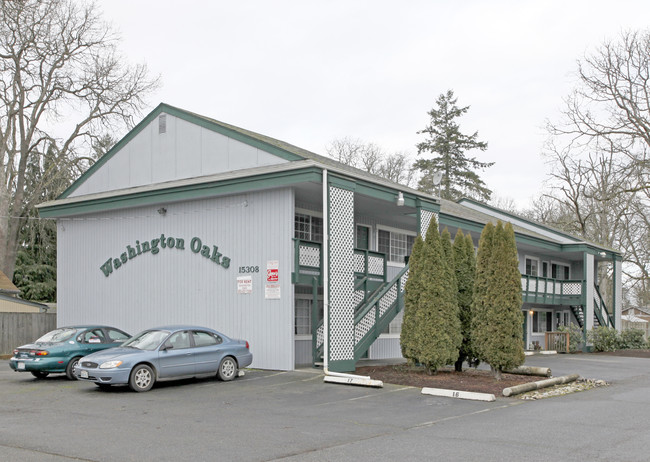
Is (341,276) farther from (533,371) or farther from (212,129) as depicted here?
(212,129)

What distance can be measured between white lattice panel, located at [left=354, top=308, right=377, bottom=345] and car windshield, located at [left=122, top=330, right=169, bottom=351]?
5505 mm

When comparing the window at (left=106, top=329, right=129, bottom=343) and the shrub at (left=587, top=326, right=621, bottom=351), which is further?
the shrub at (left=587, top=326, right=621, bottom=351)

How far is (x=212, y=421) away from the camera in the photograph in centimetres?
1110

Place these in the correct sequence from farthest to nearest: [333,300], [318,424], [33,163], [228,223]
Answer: [33,163]
[228,223]
[333,300]
[318,424]

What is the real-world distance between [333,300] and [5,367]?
1026 centimetres

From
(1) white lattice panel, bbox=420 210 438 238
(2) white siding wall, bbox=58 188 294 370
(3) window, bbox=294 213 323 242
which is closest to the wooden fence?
(2) white siding wall, bbox=58 188 294 370

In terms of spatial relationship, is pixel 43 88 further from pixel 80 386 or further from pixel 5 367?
pixel 80 386

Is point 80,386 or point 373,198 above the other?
point 373,198

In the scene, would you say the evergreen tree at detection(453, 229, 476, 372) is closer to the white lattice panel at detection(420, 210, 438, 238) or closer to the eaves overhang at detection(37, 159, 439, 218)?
the white lattice panel at detection(420, 210, 438, 238)

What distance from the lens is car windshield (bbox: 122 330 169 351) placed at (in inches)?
595

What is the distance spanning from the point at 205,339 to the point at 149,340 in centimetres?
133

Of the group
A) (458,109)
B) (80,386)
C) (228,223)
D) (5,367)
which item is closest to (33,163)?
(5,367)

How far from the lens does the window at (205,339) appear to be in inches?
624

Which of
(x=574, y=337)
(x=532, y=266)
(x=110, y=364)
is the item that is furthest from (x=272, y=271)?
(x=532, y=266)
